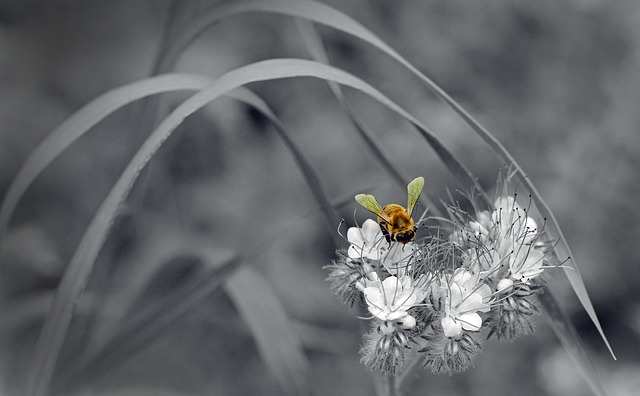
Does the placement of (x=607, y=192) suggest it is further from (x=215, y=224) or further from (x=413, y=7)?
(x=215, y=224)

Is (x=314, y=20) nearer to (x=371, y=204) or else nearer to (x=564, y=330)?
(x=371, y=204)

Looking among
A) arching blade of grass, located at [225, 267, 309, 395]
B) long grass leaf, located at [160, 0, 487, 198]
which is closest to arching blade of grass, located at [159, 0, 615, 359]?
long grass leaf, located at [160, 0, 487, 198]

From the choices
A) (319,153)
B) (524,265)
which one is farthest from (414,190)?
(319,153)

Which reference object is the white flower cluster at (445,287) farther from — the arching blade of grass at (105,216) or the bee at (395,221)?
the arching blade of grass at (105,216)

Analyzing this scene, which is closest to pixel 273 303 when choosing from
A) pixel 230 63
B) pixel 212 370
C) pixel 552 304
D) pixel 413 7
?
pixel 212 370

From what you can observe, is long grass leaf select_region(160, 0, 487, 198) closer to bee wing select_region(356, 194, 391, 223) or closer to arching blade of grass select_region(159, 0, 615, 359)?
arching blade of grass select_region(159, 0, 615, 359)

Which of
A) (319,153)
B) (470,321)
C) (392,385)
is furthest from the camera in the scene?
(319,153)
